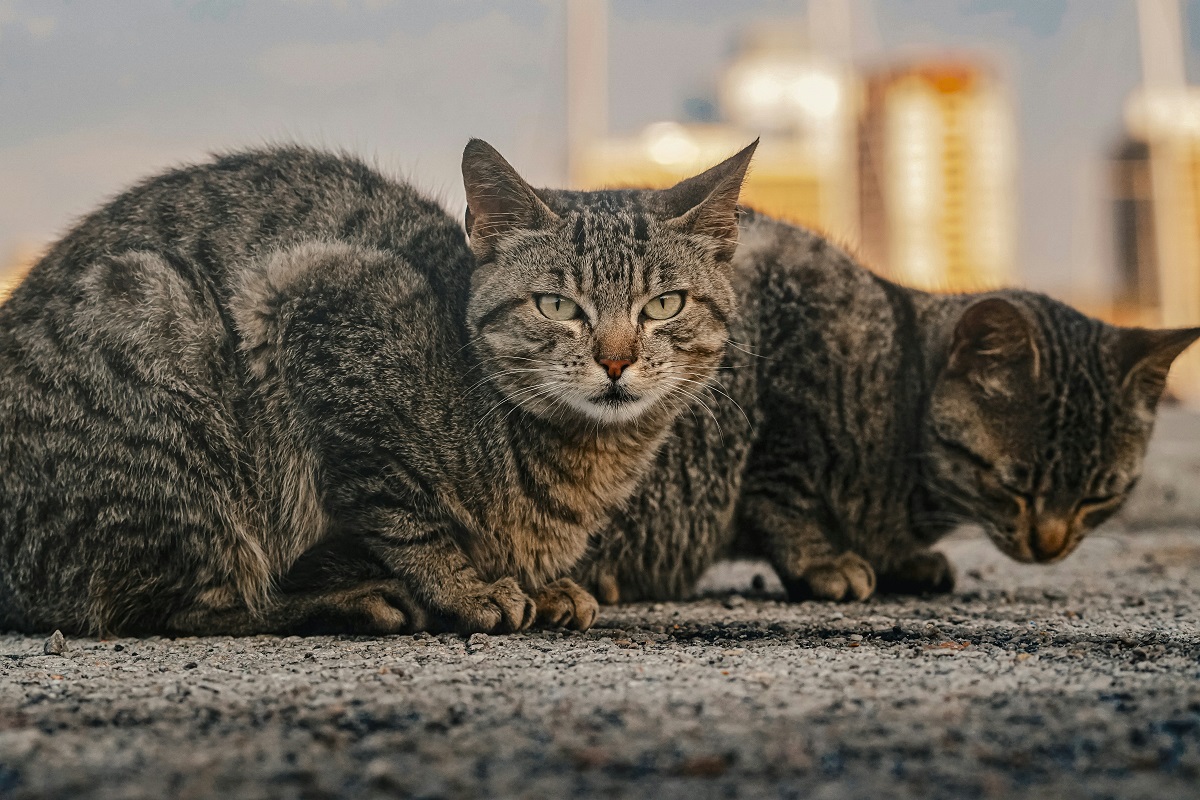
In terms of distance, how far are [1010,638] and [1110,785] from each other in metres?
1.26

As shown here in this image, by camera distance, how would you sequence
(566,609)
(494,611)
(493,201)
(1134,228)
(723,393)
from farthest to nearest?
(1134,228) < (723,393) < (493,201) < (566,609) < (494,611)

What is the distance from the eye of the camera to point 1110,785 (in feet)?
4.66

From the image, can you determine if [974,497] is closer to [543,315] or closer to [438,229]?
[543,315]

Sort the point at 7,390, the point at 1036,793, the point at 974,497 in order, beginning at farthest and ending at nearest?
1. the point at 974,497
2. the point at 7,390
3. the point at 1036,793

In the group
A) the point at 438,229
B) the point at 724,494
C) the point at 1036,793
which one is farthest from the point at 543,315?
the point at 1036,793

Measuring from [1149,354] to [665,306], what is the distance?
60.8 inches

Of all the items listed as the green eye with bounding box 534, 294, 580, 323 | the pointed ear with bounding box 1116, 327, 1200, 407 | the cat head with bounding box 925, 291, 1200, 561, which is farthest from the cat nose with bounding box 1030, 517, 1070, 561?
the green eye with bounding box 534, 294, 580, 323

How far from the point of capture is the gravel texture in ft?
4.79

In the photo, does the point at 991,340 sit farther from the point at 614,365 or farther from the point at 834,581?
the point at 614,365

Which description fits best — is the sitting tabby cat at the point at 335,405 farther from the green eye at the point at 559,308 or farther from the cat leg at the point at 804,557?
the cat leg at the point at 804,557

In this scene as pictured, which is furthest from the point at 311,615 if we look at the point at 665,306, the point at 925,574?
the point at 925,574

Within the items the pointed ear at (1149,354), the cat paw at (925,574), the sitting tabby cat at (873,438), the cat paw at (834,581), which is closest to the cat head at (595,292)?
the sitting tabby cat at (873,438)

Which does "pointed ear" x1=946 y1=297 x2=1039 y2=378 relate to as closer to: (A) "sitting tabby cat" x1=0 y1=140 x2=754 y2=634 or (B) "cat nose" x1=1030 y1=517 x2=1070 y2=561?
(B) "cat nose" x1=1030 y1=517 x2=1070 y2=561

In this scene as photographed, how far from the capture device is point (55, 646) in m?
2.60
